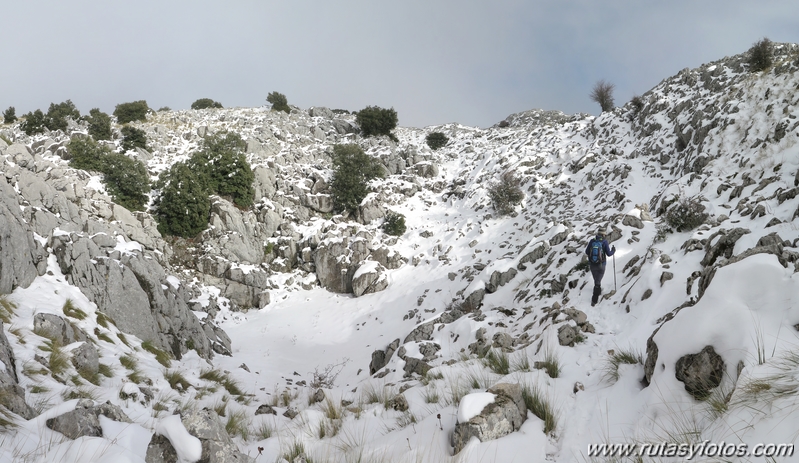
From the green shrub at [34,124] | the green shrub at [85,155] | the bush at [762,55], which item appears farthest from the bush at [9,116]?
the bush at [762,55]

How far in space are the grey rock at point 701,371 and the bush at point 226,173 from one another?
2486cm

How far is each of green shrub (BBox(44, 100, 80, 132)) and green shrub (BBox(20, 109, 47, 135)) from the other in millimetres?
354

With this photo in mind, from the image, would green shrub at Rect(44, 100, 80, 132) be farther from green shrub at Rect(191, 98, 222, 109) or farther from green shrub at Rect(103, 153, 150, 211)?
green shrub at Rect(191, 98, 222, 109)

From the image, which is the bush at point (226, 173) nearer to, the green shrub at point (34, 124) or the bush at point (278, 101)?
the green shrub at point (34, 124)

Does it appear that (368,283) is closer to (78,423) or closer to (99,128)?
(78,423)

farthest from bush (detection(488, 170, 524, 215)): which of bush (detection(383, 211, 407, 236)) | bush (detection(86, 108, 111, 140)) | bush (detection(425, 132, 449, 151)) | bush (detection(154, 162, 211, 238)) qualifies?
bush (detection(86, 108, 111, 140))

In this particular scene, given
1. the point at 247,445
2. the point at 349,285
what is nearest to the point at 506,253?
the point at 349,285

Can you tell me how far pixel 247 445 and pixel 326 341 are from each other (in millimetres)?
11848

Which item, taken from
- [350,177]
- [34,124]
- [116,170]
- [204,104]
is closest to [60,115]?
[34,124]

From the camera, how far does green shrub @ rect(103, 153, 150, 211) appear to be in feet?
64.5

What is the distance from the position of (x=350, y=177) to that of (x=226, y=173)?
843cm

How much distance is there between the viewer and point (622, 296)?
Result: 777cm

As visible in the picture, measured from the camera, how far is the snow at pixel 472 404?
3.30 meters

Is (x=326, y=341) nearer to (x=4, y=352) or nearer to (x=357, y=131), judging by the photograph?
(x=4, y=352)
